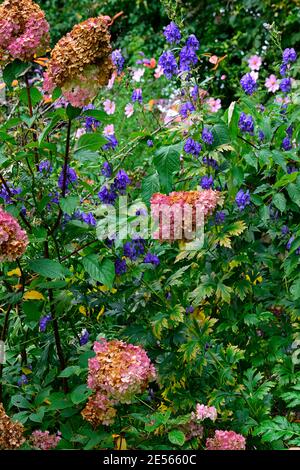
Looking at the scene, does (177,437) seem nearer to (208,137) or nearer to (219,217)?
(219,217)

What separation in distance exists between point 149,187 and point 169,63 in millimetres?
509

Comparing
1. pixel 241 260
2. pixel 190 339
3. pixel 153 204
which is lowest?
pixel 190 339

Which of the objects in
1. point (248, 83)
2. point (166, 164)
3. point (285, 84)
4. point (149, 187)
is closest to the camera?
point (166, 164)

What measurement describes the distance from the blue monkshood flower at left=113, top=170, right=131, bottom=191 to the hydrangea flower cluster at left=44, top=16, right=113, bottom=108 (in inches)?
16.2

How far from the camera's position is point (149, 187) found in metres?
2.57

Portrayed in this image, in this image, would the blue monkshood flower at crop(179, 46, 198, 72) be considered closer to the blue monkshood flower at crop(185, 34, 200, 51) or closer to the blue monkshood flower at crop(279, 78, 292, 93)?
the blue monkshood flower at crop(185, 34, 200, 51)

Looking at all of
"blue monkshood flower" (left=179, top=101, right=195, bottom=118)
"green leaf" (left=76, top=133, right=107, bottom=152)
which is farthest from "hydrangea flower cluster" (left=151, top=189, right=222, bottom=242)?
"blue monkshood flower" (left=179, top=101, right=195, bottom=118)

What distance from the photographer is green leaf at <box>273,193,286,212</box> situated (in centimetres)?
266

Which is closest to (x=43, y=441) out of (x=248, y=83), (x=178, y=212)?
(x=178, y=212)

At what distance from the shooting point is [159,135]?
9.57ft

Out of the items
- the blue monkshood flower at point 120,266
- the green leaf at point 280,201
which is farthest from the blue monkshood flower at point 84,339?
the green leaf at point 280,201

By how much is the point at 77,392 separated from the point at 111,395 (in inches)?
9.9
